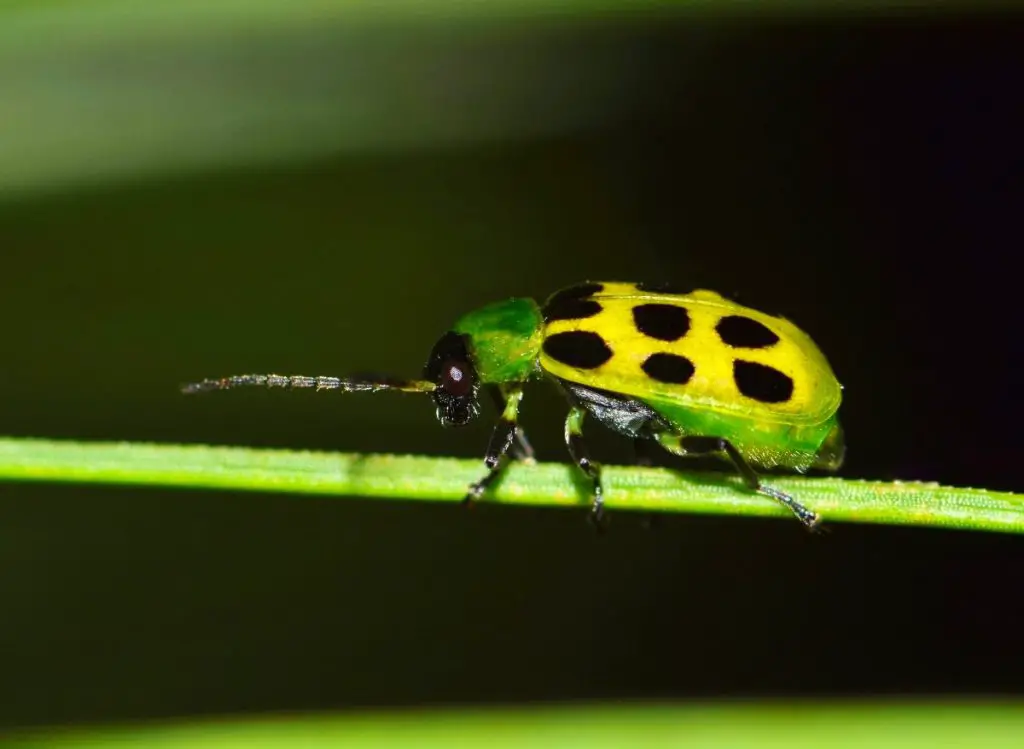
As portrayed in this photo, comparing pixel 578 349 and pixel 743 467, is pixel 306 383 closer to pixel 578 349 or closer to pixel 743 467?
pixel 578 349

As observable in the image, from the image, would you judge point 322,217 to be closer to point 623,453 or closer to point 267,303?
point 267,303

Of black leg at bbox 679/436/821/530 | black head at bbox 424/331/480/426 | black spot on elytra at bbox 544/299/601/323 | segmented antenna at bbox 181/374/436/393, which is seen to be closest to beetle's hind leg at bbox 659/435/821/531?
black leg at bbox 679/436/821/530

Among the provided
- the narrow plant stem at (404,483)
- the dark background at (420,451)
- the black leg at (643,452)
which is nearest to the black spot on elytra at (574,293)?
the dark background at (420,451)

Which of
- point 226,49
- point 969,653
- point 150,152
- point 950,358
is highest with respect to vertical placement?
point 226,49

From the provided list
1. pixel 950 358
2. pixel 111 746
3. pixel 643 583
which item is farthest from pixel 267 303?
pixel 950 358

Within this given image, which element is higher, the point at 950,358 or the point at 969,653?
the point at 950,358

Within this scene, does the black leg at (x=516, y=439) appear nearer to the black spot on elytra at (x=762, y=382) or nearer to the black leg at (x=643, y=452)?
the black leg at (x=643, y=452)
